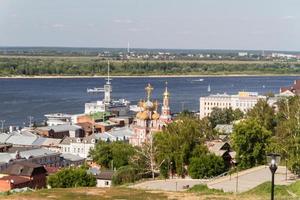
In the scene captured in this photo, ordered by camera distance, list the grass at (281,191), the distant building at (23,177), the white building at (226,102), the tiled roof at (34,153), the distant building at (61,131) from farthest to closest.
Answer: the white building at (226,102) → the distant building at (61,131) → the tiled roof at (34,153) → the distant building at (23,177) → the grass at (281,191)

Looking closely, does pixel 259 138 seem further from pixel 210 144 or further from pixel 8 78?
pixel 8 78

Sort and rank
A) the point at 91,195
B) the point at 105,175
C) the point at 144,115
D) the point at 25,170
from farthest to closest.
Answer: the point at 144,115 < the point at 25,170 < the point at 105,175 < the point at 91,195

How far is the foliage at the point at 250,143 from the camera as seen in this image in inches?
849

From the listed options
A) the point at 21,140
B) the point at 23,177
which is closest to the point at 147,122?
the point at 23,177

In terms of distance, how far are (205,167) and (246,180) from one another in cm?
404

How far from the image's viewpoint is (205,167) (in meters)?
21.2

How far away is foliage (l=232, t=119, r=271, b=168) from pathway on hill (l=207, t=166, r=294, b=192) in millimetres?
2148

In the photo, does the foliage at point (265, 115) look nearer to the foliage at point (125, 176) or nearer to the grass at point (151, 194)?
the foliage at point (125, 176)

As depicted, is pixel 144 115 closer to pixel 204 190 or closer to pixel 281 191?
pixel 204 190

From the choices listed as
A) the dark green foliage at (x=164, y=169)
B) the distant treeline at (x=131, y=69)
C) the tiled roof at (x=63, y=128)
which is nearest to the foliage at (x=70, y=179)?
the dark green foliage at (x=164, y=169)

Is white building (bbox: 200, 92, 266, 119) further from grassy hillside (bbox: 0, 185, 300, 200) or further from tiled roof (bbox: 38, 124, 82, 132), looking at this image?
grassy hillside (bbox: 0, 185, 300, 200)

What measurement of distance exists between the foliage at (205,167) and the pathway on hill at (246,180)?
2.08 m

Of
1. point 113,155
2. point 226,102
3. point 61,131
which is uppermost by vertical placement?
point 113,155

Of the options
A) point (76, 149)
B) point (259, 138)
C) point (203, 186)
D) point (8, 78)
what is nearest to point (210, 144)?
point (259, 138)
